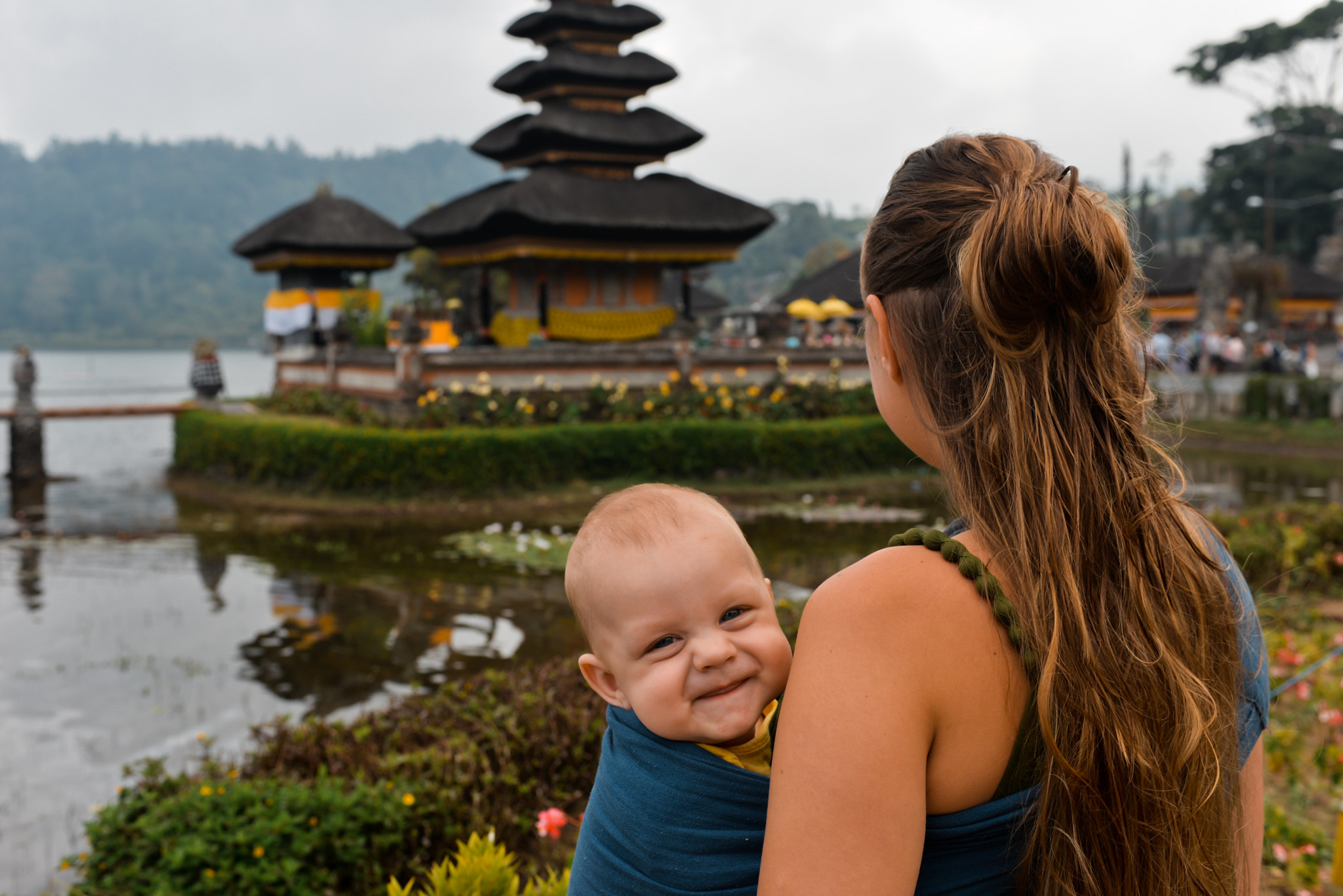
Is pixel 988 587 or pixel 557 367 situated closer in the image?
pixel 988 587

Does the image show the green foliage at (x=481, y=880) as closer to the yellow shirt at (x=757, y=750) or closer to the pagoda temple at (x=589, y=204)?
the yellow shirt at (x=757, y=750)

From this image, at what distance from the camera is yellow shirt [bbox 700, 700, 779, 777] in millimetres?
1444

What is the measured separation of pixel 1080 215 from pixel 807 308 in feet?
90.2

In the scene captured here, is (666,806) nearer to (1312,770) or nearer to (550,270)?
(1312,770)

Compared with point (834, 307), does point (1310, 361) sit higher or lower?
lower

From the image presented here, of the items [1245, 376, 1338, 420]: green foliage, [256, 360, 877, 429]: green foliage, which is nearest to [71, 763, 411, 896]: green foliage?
[256, 360, 877, 429]: green foliage

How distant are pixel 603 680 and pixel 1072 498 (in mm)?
772

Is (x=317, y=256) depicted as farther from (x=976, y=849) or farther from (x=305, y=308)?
(x=976, y=849)

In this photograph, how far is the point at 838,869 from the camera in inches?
45.2

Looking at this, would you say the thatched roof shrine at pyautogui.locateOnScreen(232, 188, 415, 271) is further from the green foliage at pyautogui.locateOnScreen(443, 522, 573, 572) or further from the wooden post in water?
the green foliage at pyautogui.locateOnScreen(443, 522, 573, 572)

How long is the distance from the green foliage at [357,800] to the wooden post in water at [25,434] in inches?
645

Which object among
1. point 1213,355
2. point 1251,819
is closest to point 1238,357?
point 1213,355

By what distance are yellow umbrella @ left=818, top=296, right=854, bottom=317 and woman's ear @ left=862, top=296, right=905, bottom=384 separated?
27.6 metres

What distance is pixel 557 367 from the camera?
690 inches
